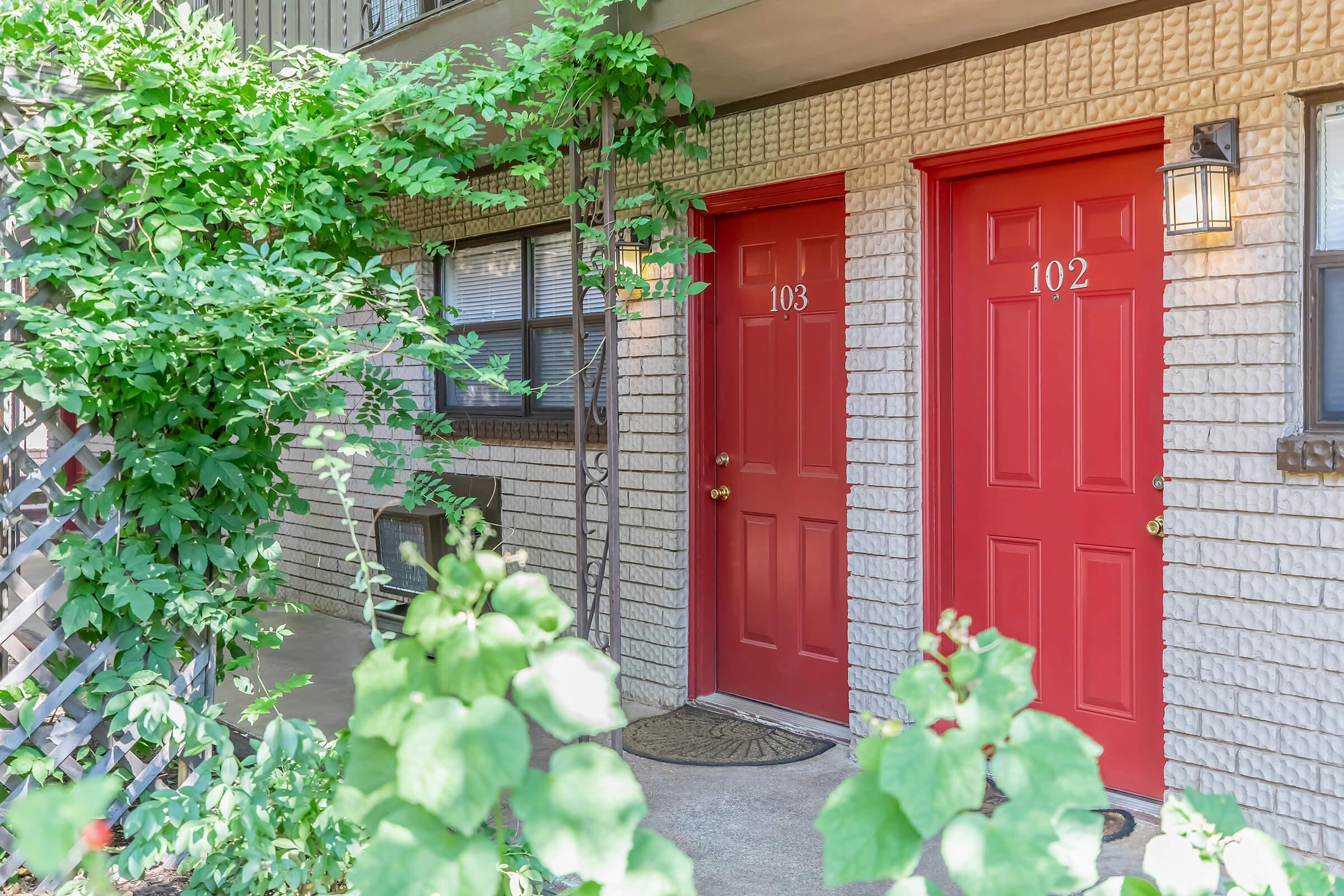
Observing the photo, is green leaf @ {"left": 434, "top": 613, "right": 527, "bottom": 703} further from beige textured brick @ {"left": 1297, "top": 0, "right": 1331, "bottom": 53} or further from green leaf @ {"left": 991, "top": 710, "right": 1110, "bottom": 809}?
beige textured brick @ {"left": 1297, "top": 0, "right": 1331, "bottom": 53}

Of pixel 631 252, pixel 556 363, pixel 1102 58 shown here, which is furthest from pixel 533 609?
pixel 556 363

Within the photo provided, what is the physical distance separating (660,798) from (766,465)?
164 cm

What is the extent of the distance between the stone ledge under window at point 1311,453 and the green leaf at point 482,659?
3.04 meters

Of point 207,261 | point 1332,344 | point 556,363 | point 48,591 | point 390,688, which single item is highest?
point 207,261

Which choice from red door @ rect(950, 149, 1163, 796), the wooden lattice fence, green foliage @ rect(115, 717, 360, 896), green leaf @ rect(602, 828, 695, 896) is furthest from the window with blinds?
green leaf @ rect(602, 828, 695, 896)

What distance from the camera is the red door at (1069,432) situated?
3.81 m

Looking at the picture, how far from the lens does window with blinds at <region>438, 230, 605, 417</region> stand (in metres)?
5.93

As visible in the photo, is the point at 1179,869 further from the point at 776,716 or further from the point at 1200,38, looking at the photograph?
the point at 776,716

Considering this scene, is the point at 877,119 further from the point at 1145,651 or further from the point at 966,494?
the point at 1145,651

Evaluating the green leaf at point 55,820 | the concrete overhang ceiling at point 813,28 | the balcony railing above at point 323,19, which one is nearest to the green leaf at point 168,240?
the concrete overhang ceiling at point 813,28

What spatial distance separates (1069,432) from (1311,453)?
89 centimetres

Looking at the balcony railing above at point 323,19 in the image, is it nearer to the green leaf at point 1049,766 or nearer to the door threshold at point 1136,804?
the door threshold at point 1136,804

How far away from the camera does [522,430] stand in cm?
609

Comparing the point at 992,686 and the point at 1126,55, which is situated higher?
the point at 1126,55
